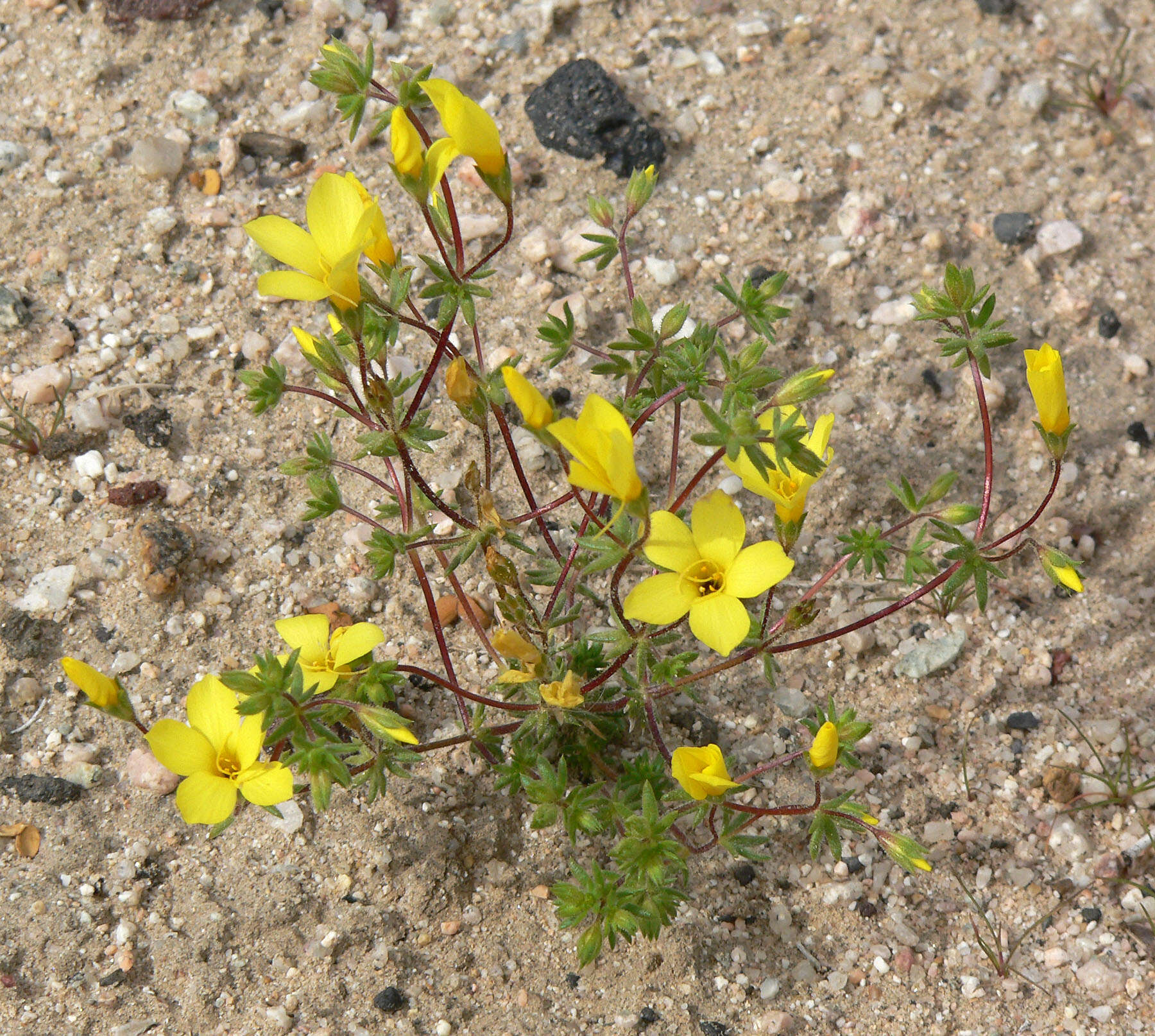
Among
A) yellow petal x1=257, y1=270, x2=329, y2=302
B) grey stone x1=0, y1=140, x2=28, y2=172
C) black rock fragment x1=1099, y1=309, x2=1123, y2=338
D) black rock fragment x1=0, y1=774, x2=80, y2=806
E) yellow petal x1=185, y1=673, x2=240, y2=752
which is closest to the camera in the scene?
yellow petal x1=257, y1=270, x2=329, y2=302

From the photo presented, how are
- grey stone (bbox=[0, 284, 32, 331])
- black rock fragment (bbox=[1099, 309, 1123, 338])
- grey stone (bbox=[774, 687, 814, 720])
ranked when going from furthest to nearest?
1. black rock fragment (bbox=[1099, 309, 1123, 338])
2. grey stone (bbox=[0, 284, 32, 331])
3. grey stone (bbox=[774, 687, 814, 720])

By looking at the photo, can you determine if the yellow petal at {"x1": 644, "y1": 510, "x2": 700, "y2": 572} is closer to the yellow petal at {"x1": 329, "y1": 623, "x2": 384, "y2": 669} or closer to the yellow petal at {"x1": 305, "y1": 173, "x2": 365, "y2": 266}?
the yellow petal at {"x1": 329, "y1": 623, "x2": 384, "y2": 669}

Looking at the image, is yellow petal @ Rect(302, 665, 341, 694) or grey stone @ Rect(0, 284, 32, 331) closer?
yellow petal @ Rect(302, 665, 341, 694)

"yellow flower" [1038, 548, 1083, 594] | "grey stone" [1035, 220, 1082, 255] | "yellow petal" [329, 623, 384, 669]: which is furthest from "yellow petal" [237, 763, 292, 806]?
"grey stone" [1035, 220, 1082, 255]

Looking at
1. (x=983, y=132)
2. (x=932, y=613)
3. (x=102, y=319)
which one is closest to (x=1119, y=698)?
(x=932, y=613)

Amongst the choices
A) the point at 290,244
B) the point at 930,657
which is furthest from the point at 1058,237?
the point at 290,244
